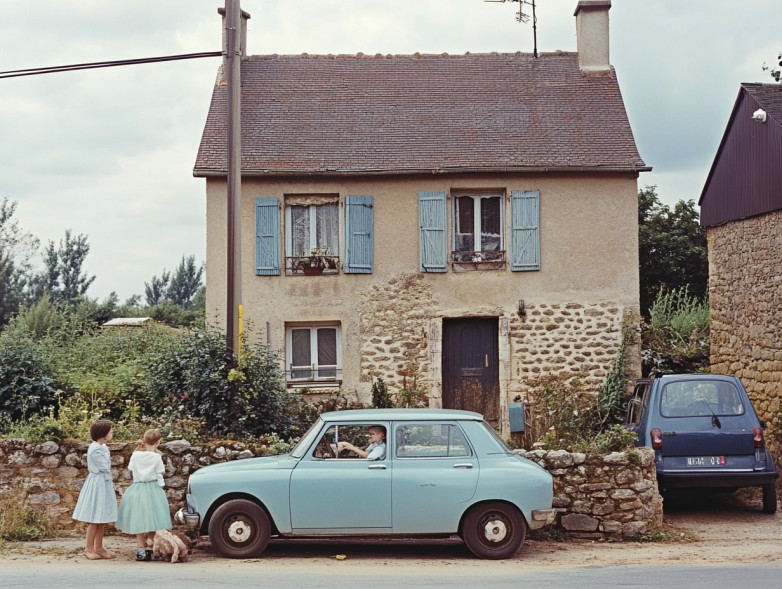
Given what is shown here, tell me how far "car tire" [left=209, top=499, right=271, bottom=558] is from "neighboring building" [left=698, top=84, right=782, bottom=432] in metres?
9.03

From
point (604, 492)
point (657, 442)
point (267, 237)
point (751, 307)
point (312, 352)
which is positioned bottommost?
point (604, 492)

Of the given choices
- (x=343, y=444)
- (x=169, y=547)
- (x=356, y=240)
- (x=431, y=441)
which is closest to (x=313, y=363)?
(x=356, y=240)

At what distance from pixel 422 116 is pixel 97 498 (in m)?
11.7

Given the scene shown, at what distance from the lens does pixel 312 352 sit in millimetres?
17891

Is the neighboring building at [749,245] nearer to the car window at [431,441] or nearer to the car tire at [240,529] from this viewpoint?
the car window at [431,441]

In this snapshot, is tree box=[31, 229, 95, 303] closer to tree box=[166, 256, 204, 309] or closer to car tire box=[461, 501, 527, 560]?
tree box=[166, 256, 204, 309]

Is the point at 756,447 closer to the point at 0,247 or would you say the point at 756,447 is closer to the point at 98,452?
the point at 98,452

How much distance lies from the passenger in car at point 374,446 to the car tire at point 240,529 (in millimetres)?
1031

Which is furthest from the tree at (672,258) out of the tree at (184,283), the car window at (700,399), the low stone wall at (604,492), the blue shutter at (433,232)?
the tree at (184,283)

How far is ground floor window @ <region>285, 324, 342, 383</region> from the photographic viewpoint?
17797 mm

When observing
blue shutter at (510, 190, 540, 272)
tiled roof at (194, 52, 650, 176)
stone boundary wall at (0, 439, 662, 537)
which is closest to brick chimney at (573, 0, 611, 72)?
tiled roof at (194, 52, 650, 176)

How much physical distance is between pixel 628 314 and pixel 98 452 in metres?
11.0

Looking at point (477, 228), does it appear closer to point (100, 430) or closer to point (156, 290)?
point (100, 430)

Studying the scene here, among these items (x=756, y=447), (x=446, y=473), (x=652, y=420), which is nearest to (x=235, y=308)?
(x=446, y=473)
